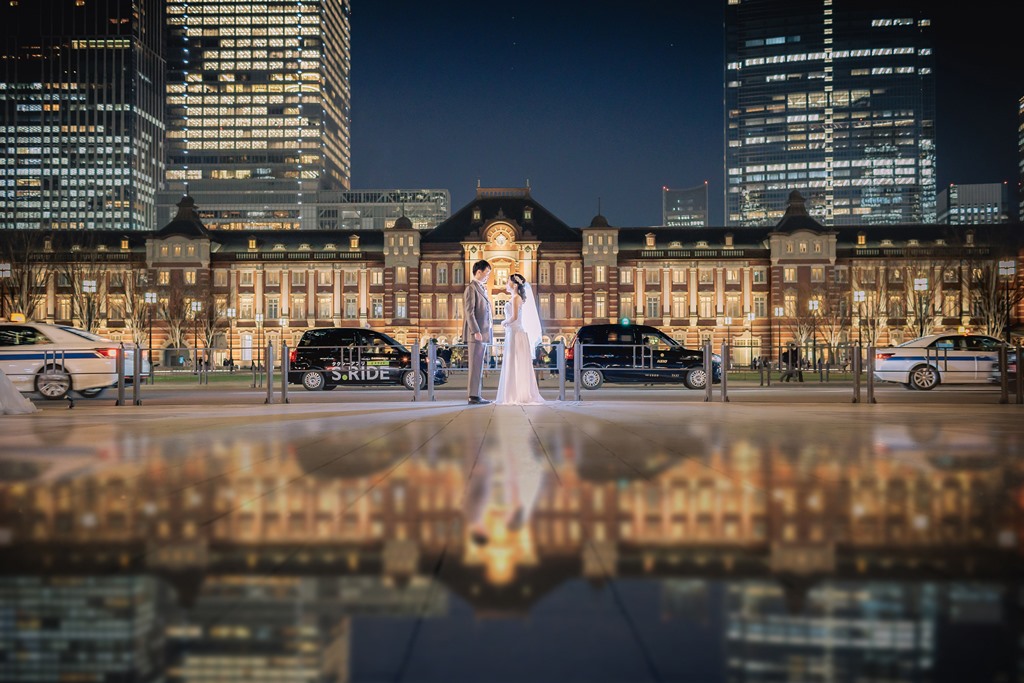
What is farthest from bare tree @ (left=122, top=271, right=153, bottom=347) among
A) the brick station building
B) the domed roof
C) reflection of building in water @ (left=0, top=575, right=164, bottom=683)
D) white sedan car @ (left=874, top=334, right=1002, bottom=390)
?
reflection of building in water @ (left=0, top=575, right=164, bottom=683)

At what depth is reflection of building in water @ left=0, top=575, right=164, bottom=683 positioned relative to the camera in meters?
2.43

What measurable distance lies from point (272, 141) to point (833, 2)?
12687cm

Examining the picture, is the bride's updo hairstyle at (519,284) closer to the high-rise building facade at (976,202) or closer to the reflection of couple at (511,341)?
the reflection of couple at (511,341)

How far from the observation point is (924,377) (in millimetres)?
23656

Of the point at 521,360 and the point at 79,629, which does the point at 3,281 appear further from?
the point at 79,629

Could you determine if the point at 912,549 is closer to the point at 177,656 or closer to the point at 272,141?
the point at 177,656

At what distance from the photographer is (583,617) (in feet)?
9.34

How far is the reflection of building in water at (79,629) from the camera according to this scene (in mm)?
2432

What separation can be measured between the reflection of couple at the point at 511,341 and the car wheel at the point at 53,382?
8.94m

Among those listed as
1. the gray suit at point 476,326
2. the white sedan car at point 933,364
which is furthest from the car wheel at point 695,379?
the gray suit at point 476,326

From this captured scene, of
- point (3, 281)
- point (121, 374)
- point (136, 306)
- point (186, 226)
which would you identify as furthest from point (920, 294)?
point (186, 226)

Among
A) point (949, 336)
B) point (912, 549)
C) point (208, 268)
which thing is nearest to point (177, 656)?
point (912, 549)

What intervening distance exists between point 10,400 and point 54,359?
4739 mm

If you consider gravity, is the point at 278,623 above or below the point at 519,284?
below
